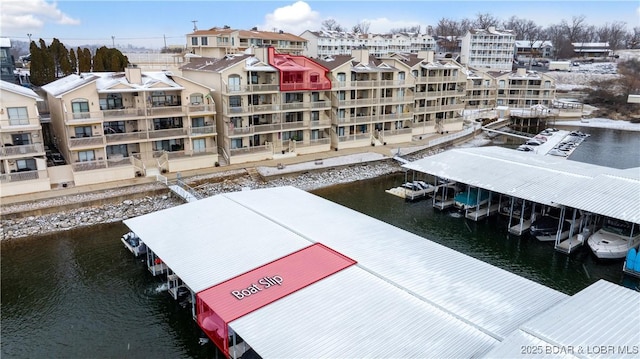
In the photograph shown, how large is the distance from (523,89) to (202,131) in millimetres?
60943

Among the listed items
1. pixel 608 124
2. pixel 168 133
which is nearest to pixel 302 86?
pixel 168 133

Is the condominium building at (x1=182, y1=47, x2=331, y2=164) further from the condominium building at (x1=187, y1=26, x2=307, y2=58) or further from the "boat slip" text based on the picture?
the condominium building at (x1=187, y1=26, x2=307, y2=58)

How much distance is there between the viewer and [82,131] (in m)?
35.2

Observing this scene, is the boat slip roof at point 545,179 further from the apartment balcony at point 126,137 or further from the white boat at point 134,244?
the apartment balcony at point 126,137

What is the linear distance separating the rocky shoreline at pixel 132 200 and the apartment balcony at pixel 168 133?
428 centimetres

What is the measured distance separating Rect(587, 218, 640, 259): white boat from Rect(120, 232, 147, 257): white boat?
26.0 m

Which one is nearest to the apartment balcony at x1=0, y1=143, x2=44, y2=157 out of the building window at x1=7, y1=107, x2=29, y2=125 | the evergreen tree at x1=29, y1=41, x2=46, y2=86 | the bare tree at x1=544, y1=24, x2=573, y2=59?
the building window at x1=7, y1=107, x2=29, y2=125

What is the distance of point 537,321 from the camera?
1348 centimetres

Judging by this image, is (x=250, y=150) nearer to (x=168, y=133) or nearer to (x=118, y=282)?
(x=168, y=133)

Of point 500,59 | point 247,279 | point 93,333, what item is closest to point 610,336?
point 247,279

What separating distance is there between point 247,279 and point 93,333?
7.26m

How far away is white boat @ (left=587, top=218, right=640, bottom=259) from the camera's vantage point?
84.4 feet

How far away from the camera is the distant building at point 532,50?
5743 inches

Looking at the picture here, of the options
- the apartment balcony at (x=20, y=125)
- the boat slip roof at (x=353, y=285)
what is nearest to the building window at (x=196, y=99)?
the apartment balcony at (x=20, y=125)
